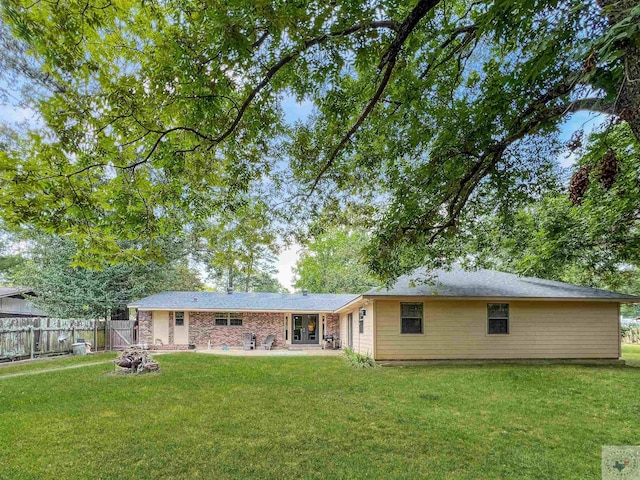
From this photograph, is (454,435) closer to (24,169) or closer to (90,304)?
(24,169)

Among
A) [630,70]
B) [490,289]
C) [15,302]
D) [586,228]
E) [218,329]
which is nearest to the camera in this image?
[630,70]

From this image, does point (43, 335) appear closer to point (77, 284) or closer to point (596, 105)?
point (77, 284)

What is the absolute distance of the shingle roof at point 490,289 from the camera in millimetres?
12398

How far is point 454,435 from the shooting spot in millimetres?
5578

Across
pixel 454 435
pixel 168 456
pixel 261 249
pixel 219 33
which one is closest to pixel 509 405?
pixel 454 435

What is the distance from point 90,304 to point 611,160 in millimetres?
21679

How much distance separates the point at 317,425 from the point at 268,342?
45.8ft

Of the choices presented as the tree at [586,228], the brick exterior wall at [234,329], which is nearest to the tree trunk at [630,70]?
the tree at [586,228]

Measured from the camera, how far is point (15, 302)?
2344 cm

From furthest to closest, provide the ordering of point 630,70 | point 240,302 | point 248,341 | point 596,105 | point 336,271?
point 336,271 → point 240,302 → point 248,341 → point 596,105 → point 630,70

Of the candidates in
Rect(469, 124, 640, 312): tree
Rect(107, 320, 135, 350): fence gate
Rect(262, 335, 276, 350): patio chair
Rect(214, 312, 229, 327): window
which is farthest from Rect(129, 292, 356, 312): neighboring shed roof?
Rect(469, 124, 640, 312): tree

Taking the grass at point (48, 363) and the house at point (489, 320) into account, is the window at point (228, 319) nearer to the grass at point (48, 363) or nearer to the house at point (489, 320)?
the grass at point (48, 363)

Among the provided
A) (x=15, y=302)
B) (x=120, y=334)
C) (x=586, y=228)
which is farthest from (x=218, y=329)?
(x=586, y=228)

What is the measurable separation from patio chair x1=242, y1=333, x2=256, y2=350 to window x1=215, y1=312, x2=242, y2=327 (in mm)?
782
